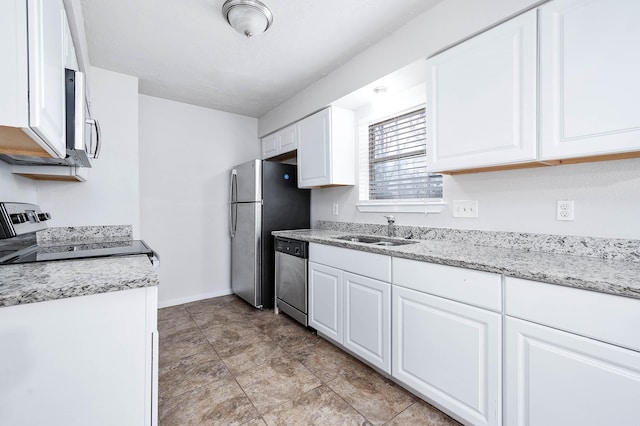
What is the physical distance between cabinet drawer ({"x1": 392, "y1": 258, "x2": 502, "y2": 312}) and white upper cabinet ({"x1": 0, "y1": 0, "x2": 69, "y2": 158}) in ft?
5.49

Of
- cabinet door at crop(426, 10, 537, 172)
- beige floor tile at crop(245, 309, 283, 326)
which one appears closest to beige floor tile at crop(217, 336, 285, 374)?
beige floor tile at crop(245, 309, 283, 326)

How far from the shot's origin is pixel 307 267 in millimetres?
2604

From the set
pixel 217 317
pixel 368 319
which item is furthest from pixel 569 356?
pixel 217 317

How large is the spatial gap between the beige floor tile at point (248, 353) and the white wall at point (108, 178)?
1.43 m

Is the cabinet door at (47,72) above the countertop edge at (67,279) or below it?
above

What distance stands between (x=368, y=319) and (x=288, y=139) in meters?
2.26

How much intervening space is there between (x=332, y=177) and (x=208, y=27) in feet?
5.04

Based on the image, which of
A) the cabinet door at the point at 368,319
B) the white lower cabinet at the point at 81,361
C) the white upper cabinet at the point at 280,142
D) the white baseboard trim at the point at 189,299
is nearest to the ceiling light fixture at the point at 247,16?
the white upper cabinet at the point at 280,142

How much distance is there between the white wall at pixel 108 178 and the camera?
243cm

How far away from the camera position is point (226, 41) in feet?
7.32

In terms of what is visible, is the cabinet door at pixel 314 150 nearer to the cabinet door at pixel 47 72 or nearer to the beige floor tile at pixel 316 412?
the beige floor tile at pixel 316 412

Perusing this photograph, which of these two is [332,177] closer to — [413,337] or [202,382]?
[413,337]

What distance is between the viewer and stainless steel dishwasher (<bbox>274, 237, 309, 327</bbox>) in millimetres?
2643

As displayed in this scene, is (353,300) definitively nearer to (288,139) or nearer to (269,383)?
(269,383)
